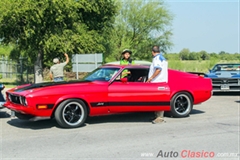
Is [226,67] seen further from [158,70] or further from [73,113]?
[73,113]

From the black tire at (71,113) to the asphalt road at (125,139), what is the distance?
0.54 ft

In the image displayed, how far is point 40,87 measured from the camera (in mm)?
7059

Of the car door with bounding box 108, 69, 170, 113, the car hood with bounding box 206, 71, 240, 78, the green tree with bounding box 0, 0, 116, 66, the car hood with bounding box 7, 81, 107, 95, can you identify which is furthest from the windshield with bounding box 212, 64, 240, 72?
the car hood with bounding box 7, 81, 107, 95

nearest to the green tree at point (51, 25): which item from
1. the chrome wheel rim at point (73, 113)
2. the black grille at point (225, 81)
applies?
the black grille at point (225, 81)

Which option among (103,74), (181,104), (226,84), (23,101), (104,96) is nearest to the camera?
(23,101)

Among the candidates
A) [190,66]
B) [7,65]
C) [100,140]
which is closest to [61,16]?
[7,65]

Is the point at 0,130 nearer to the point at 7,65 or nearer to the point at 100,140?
the point at 100,140

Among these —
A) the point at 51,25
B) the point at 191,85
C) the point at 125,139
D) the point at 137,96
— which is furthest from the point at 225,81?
the point at 51,25

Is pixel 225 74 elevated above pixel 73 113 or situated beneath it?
elevated above

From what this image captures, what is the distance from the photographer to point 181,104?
848 centimetres

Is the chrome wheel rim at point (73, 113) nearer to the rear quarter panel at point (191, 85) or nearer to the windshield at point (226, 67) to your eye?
the rear quarter panel at point (191, 85)

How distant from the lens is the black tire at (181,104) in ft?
27.3

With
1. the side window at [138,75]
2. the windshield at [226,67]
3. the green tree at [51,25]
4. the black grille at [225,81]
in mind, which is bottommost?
the black grille at [225,81]

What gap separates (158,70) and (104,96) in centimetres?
136
